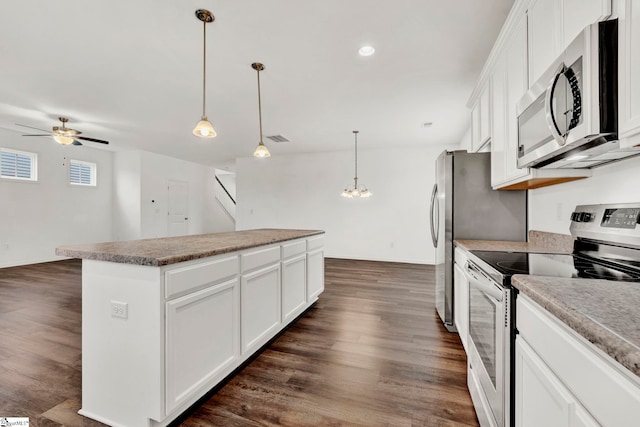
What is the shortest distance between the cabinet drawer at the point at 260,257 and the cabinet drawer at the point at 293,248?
0.13 meters

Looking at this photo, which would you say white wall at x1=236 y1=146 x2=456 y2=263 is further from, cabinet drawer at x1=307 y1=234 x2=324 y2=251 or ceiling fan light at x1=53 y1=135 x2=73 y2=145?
ceiling fan light at x1=53 y1=135 x2=73 y2=145

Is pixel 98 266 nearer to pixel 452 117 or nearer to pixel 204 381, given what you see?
pixel 204 381

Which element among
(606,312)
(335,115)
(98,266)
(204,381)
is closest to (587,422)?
(606,312)

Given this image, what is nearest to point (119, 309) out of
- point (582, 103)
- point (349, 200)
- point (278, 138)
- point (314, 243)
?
point (314, 243)

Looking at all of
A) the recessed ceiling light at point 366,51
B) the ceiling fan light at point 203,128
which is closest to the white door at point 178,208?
the ceiling fan light at point 203,128

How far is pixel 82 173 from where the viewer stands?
6777 millimetres

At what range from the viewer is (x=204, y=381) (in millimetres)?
1713

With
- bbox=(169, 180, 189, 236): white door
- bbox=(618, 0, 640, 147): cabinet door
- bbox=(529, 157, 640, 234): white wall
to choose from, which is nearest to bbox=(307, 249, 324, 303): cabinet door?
bbox=(529, 157, 640, 234): white wall

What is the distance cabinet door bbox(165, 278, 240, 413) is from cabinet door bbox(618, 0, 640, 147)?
81.2 inches

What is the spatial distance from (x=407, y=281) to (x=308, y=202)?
3.35 m

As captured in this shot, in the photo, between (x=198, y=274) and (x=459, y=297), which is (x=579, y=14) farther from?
(x=198, y=274)

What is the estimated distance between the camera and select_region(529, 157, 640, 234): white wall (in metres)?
1.45

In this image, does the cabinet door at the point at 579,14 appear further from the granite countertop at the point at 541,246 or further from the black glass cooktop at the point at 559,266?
the granite countertop at the point at 541,246

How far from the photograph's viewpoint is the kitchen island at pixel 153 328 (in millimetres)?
1457
